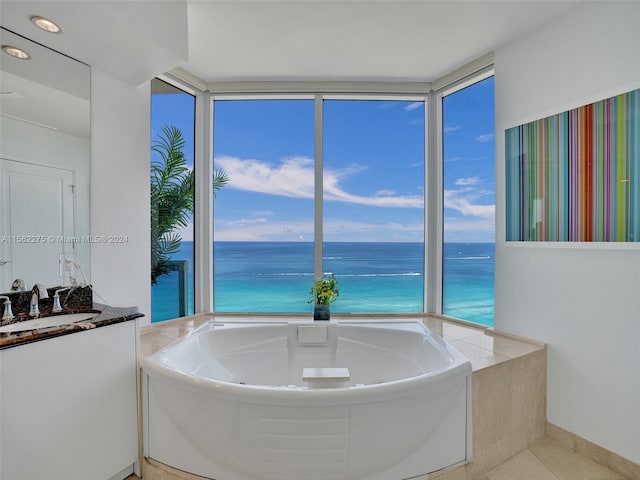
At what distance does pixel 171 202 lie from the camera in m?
2.78

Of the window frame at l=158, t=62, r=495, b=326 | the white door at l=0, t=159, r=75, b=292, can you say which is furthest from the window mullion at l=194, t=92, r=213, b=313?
the white door at l=0, t=159, r=75, b=292

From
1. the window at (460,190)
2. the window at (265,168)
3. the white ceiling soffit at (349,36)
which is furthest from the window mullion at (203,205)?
the window at (265,168)

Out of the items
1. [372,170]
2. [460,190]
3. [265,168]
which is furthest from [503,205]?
[265,168]

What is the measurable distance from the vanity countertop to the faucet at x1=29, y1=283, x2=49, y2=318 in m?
0.23

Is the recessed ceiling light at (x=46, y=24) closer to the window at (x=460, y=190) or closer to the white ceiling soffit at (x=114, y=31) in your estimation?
the white ceiling soffit at (x=114, y=31)

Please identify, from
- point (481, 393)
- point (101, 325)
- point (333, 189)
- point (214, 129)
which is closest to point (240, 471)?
point (101, 325)

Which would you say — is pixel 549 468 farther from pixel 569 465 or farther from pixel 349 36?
pixel 349 36

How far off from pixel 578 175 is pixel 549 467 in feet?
5.15

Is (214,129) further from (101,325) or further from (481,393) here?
(481,393)

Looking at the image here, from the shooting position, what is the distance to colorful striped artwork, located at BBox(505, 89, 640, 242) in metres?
1.77

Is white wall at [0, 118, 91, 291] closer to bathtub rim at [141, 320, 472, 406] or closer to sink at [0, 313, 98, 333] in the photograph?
sink at [0, 313, 98, 333]

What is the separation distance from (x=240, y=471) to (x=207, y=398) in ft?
1.10

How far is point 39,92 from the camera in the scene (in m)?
1.74

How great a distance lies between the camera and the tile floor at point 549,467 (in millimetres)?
1750
